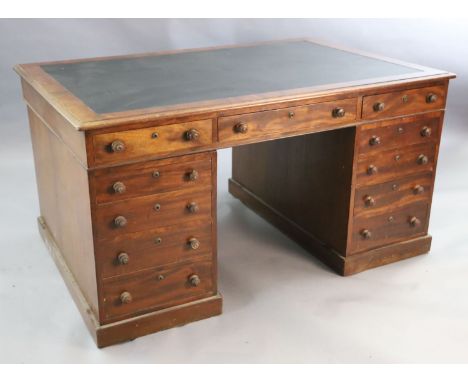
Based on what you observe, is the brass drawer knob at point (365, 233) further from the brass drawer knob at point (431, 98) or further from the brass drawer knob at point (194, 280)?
the brass drawer knob at point (194, 280)

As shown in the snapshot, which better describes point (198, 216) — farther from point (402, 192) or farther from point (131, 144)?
point (402, 192)

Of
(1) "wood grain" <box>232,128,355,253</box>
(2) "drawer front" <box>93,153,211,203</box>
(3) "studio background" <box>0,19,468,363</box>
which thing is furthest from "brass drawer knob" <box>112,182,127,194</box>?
(1) "wood grain" <box>232,128,355,253</box>

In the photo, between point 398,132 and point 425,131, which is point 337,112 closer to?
point 398,132

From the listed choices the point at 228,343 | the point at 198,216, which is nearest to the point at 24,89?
the point at 198,216

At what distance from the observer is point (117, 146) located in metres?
2.37

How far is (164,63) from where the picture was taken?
315cm

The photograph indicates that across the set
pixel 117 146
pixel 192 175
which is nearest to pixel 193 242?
pixel 192 175

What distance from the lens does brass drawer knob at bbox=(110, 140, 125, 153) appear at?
7.74 feet

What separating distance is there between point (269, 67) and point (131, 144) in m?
0.91

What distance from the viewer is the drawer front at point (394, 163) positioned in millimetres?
2984

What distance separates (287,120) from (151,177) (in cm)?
56

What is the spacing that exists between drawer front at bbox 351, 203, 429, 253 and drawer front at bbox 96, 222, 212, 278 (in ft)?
2.39

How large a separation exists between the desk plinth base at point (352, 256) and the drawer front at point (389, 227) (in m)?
0.03

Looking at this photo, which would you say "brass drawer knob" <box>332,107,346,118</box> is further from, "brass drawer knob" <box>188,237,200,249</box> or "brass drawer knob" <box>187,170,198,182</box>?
"brass drawer knob" <box>188,237,200,249</box>
